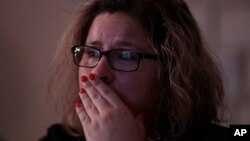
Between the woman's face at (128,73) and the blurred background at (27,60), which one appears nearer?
the woman's face at (128,73)

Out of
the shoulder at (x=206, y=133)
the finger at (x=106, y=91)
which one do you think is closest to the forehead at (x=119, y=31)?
the finger at (x=106, y=91)

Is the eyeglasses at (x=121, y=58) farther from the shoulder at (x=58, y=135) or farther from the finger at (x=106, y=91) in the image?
the shoulder at (x=58, y=135)

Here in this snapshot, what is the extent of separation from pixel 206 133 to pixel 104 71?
0.33 metres

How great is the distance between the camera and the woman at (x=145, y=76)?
932 mm

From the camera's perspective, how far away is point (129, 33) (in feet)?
3.20

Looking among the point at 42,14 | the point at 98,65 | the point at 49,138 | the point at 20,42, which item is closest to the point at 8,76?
the point at 20,42

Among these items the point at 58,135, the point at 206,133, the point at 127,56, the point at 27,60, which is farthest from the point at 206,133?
the point at 27,60

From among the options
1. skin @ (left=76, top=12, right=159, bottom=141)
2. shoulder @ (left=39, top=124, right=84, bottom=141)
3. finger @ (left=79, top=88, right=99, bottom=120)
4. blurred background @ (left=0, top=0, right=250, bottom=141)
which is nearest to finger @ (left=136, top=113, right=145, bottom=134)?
skin @ (left=76, top=12, right=159, bottom=141)

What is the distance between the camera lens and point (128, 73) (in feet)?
3.14

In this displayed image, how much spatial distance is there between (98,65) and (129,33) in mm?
114

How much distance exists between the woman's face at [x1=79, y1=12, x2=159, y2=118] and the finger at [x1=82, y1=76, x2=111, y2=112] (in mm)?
33

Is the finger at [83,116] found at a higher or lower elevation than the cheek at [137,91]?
lower

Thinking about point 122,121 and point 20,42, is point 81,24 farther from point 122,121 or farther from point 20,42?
point 20,42

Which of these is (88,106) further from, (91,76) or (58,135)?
(58,135)
